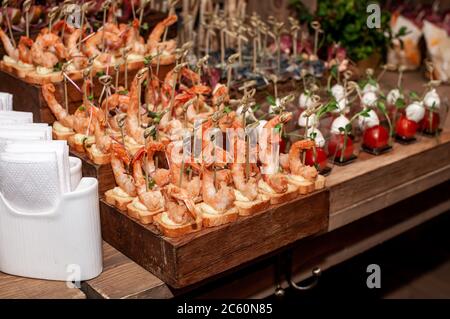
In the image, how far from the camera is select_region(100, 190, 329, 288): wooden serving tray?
5.90ft

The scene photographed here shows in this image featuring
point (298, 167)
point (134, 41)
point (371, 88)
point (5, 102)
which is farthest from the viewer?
point (371, 88)

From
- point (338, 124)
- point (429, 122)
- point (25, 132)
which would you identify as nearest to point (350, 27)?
point (429, 122)

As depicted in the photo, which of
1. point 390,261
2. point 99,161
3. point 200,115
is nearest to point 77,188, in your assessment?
point 99,161

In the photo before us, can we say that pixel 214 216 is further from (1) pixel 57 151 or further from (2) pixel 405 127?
(2) pixel 405 127

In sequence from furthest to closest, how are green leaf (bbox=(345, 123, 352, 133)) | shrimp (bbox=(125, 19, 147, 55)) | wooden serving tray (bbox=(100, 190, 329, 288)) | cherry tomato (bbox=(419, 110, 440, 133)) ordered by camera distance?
1. cherry tomato (bbox=(419, 110, 440, 133))
2. shrimp (bbox=(125, 19, 147, 55))
3. green leaf (bbox=(345, 123, 352, 133))
4. wooden serving tray (bbox=(100, 190, 329, 288))

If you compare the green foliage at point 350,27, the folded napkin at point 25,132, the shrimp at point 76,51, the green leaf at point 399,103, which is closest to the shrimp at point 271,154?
the folded napkin at point 25,132

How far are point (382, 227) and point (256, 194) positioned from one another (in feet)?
3.18

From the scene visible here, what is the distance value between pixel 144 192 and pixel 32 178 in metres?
0.30

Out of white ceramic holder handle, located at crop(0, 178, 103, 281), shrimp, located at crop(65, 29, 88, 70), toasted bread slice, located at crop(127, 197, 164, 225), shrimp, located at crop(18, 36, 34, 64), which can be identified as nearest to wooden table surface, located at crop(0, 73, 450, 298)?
white ceramic holder handle, located at crop(0, 178, 103, 281)

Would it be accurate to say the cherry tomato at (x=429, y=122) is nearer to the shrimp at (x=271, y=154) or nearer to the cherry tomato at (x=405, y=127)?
the cherry tomato at (x=405, y=127)

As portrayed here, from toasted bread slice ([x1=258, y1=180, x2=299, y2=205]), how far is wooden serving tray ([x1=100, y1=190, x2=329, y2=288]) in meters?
0.02

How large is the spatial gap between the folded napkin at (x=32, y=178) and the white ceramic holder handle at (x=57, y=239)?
3cm

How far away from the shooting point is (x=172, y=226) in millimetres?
1789

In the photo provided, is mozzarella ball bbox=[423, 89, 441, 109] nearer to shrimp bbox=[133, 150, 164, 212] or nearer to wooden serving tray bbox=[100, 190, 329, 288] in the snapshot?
wooden serving tray bbox=[100, 190, 329, 288]
